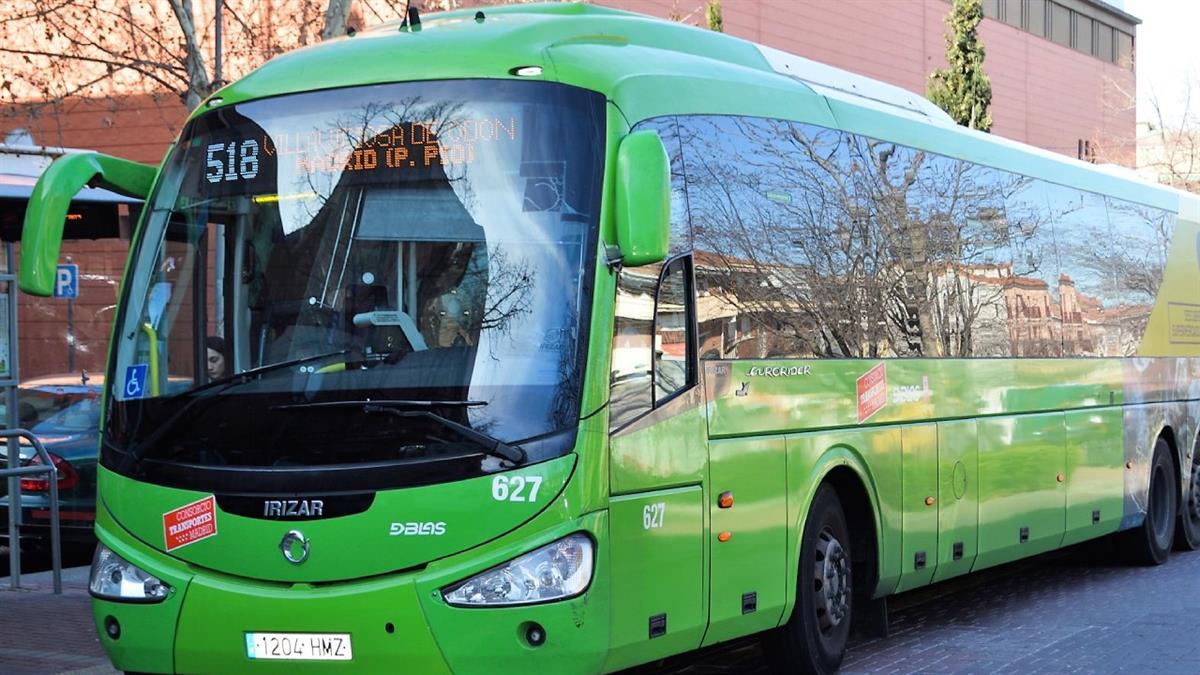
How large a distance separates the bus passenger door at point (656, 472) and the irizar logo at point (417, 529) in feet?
2.35

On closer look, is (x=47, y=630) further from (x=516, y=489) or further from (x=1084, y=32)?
(x=1084, y=32)

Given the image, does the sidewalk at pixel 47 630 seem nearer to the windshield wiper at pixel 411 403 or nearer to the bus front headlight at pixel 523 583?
the windshield wiper at pixel 411 403

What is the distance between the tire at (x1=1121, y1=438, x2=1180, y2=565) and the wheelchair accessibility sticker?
10.1 m

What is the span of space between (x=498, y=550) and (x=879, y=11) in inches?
1719

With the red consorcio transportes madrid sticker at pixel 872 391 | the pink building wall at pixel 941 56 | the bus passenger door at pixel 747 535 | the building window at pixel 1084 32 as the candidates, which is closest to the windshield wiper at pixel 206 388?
the bus passenger door at pixel 747 535

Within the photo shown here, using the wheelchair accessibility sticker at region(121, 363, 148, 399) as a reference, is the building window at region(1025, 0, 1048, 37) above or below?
above

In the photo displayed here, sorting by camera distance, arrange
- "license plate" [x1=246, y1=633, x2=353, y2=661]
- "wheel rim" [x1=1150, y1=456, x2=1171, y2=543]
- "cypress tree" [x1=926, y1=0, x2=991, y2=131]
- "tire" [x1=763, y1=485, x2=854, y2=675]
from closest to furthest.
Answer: "license plate" [x1=246, y1=633, x2=353, y2=661]
"tire" [x1=763, y1=485, x2=854, y2=675]
"wheel rim" [x1=1150, y1=456, x2=1171, y2=543]
"cypress tree" [x1=926, y1=0, x2=991, y2=131]

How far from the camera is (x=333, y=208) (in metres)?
7.23

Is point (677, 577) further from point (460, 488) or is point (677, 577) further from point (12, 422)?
point (12, 422)

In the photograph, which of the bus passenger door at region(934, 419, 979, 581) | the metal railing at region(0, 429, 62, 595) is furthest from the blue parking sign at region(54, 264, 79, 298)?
the bus passenger door at region(934, 419, 979, 581)

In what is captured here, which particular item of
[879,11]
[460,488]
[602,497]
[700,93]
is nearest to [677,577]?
[602,497]

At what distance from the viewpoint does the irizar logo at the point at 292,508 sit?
6812 mm

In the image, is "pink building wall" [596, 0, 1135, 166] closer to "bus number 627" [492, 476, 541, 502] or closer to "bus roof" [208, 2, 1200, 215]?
"bus roof" [208, 2, 1200, 215]

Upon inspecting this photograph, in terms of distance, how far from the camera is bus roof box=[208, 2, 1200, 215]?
7.39 metres
